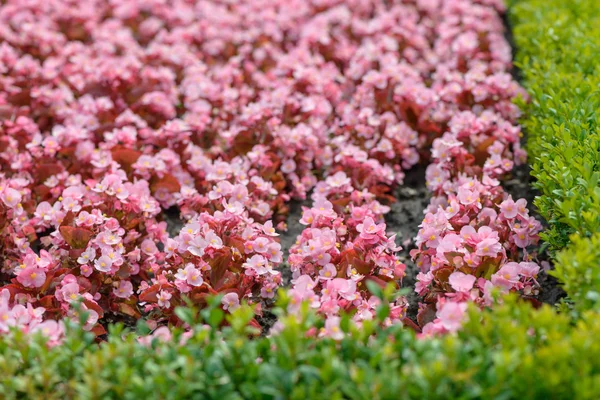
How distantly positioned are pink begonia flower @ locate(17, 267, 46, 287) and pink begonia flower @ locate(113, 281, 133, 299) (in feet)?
1.16

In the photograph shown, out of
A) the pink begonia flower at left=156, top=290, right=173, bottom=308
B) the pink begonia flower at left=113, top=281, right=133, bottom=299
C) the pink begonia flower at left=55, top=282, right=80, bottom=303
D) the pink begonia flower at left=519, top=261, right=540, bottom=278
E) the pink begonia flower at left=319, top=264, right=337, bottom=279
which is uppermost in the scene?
the pink begonia flower at left=55, top=282, right=80, bottom=303

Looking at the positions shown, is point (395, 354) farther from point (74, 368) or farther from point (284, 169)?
point (284, 169)

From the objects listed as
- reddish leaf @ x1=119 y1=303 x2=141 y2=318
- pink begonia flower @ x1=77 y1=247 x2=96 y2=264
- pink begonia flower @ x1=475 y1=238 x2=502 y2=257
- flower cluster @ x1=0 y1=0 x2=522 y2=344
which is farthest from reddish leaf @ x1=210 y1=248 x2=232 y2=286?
pink begonia flower @ x1=475 y1=238 x2=502 y2=257

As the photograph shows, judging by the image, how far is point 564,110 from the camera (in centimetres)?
369

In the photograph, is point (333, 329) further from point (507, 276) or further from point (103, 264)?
point (103, 264)

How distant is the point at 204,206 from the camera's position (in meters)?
3.86

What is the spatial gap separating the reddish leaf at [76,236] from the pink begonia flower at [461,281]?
1.70m

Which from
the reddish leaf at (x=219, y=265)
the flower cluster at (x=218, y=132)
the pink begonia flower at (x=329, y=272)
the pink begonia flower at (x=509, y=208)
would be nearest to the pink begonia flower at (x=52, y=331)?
the flower cluster at (x=218, y=132)

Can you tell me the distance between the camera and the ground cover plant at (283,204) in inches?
91.4

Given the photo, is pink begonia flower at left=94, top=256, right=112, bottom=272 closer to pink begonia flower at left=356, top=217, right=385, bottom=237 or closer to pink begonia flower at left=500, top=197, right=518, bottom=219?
pink begonia flower at left=356, top=217, right=385, bottom=237

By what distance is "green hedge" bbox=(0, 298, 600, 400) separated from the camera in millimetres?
2166

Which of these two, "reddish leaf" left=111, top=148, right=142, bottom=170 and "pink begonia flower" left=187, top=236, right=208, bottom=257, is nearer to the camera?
"pink begonia flower" left=187, top=236, right=208, bottom=257

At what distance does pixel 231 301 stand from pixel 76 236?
0.84 metres

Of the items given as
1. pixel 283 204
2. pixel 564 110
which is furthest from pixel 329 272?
pixel 564 110
